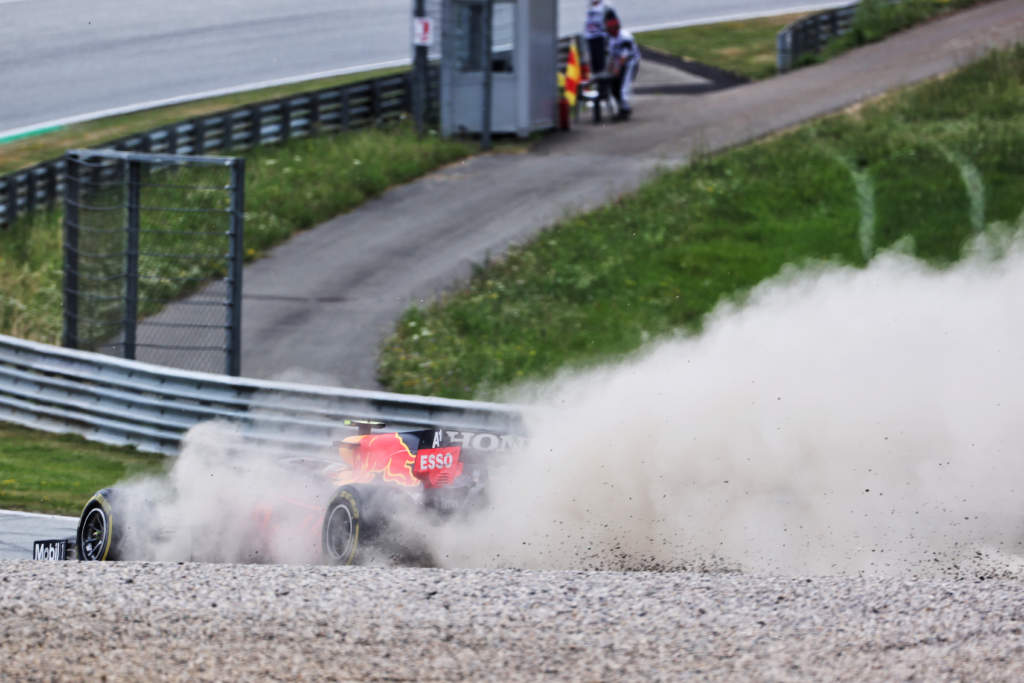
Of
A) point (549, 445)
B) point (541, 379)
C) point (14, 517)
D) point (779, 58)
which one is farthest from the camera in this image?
point (779, 58)

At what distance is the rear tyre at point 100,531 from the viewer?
920cm

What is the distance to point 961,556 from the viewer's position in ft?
28.2

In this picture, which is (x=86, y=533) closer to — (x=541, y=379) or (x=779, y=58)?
(x=541, y=379)

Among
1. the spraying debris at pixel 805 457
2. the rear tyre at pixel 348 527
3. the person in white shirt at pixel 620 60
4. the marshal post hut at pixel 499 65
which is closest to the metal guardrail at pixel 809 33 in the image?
Answer: the person in white shirt at pixel 620 60

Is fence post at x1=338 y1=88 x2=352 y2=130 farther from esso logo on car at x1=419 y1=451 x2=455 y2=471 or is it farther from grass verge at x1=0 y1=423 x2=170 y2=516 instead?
esso logo on car at x1=419 y1=451 x2=455 y2=471

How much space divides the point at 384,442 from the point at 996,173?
1642 centimetres

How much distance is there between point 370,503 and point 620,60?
864 inches

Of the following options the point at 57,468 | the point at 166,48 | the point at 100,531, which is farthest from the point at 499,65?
the point at 100,531

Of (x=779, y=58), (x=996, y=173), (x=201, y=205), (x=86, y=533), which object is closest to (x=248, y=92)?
(x=201, y=205)

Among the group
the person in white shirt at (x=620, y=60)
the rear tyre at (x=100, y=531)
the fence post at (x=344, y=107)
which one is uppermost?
the person in white shirt at (x=620, y=60)

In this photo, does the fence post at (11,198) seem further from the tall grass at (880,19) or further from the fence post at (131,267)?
the tall grass at (880,19)

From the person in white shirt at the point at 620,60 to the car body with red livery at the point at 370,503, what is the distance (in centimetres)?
2080

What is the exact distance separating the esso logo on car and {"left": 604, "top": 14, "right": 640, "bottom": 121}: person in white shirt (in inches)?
841

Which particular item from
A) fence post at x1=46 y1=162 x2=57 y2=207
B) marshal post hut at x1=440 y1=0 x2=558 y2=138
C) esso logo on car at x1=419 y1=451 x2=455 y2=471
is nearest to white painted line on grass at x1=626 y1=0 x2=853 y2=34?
marshal post hut at x1=440 y1=0 x2=558 y2=138
